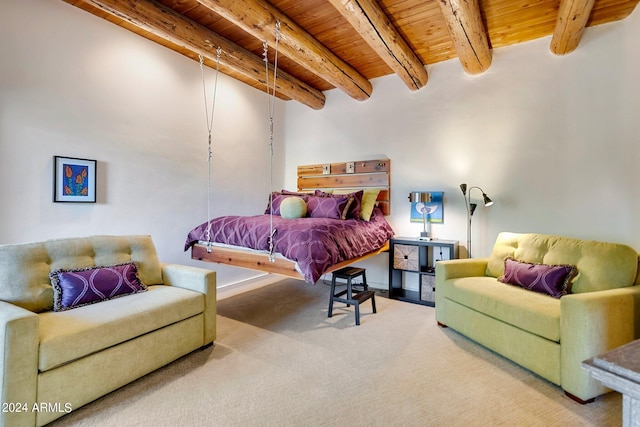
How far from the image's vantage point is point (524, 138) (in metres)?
3.33

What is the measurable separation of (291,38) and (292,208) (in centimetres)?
176

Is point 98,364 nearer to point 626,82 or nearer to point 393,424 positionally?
point 393,424

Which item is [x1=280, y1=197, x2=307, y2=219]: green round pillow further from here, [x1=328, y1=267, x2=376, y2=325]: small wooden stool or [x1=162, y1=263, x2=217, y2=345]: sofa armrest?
[x1=162, y1=263, x2=217, y2=345]: sofa armrest

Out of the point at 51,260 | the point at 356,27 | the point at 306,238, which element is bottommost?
the point at 51,260

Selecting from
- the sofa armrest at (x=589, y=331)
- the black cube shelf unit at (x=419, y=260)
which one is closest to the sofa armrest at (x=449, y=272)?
the black cube shelf unit at (x=419, y=260)

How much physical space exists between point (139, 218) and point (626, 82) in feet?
16.1

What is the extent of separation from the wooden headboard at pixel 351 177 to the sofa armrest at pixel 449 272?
1.44 meters

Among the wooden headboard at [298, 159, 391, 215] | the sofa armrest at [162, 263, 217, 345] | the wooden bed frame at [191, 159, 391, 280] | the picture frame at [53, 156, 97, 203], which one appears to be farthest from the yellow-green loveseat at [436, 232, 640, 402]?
the picture frame at [53, 156, 97, 203]

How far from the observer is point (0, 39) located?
235 cm

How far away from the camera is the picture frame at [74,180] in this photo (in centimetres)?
265

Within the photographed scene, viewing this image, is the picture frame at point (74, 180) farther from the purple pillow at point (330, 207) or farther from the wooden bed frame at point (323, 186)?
the purple pillow at point (330, 207)

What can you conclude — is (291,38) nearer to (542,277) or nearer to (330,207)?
(330,207)

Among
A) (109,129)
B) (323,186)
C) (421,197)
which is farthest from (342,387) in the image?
(323,186)

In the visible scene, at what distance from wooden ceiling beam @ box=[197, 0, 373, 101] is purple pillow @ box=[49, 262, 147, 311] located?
213cm
